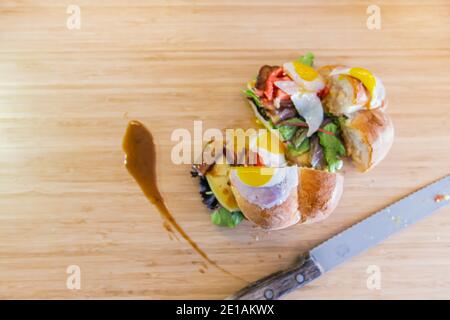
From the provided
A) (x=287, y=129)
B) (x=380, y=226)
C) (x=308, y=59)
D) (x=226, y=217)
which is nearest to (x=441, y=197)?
(x=380, y=226)

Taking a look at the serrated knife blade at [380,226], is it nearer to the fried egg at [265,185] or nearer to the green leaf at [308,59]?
the fried egg at [265,185]

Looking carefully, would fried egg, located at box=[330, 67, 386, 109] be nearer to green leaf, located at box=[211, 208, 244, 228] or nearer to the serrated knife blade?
the serrated knife blade

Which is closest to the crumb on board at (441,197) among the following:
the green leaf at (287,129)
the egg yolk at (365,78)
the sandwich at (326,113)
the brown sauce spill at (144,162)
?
the sandwich at (326,113)

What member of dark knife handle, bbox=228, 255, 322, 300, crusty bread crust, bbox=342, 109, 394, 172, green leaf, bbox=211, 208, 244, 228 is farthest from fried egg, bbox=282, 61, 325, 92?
dark knife handle, bbox=228, 255, 322, 300

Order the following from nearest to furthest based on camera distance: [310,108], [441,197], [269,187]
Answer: [269,187] < [310,108] < [441,197]

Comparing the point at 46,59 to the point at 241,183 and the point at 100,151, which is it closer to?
the point at 100,151

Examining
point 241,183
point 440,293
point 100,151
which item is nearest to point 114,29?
point 100,151

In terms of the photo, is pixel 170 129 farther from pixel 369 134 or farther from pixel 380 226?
pixel 380 226
